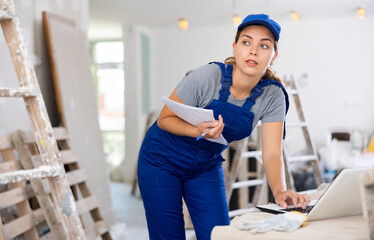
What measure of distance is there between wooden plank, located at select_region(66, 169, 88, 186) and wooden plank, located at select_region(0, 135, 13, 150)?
0.57m

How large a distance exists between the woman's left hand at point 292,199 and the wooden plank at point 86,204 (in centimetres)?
222

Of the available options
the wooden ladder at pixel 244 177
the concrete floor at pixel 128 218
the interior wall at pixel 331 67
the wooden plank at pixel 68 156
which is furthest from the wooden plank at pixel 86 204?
the interior wall at pixel 331 67

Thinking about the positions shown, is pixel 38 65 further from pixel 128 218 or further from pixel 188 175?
pixel 188 175

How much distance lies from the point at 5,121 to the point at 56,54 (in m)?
0.84

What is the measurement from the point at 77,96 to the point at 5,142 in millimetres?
1125

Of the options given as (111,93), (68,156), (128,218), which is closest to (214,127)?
(68,156)

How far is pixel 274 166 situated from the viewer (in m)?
1.82

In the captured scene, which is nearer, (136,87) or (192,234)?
(192,234)

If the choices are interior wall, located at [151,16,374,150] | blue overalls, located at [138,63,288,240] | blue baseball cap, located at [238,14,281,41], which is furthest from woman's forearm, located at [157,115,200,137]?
interior wall, located at [151,16,374,150]

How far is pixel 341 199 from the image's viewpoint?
1.26 meters

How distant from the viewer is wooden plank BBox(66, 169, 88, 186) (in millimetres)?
3456

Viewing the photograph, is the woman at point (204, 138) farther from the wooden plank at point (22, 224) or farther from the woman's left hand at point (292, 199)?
the wooden plank at point (22, 224)

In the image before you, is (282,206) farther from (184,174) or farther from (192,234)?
(192,234)

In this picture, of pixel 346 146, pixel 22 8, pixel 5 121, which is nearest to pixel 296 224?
pixel 5 121
